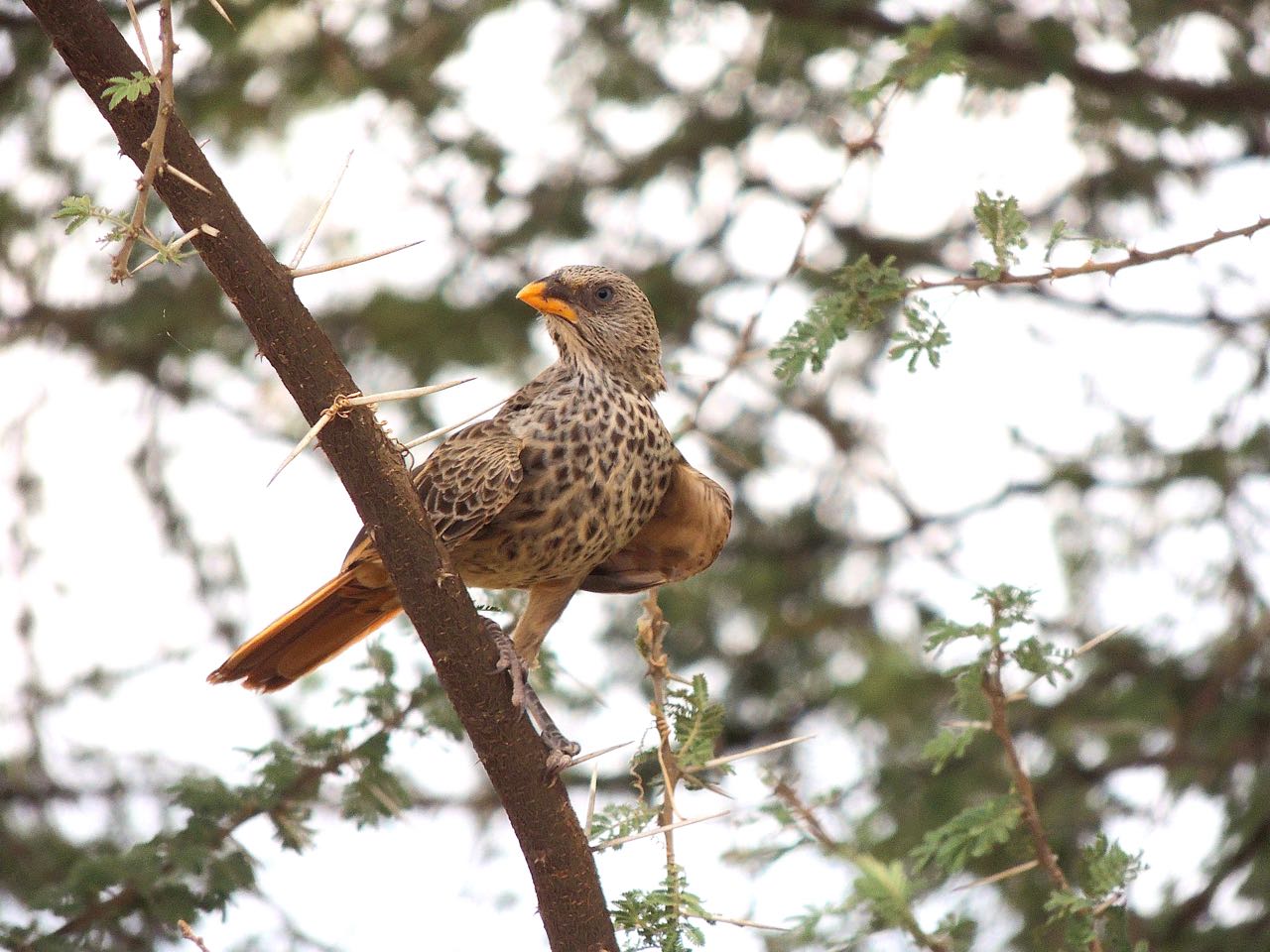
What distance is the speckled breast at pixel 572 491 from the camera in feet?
10.5

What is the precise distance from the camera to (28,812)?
15.0 ft

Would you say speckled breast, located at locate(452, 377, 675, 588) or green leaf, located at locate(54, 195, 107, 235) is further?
speckled breast, located at locate(452, 377, 675, 588)

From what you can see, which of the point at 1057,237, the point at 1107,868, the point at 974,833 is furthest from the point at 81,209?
the point at 1107,868

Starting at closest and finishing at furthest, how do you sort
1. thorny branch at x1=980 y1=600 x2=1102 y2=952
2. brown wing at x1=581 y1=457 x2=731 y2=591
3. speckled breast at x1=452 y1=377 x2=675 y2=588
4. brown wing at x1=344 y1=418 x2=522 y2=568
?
thorny branch at x1=980 y1=600 x2=1102 y2=952 < brown wing at x1=344 y1=418 x2=522 y2=568 < speckled breast at x1=452 y1=377 x2=675 y2=588 < brown wing at x1=581 y1=457 x2=731 y2=591

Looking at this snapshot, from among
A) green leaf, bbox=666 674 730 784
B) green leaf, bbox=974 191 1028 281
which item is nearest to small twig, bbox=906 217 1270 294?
green leaf, bbox=974 191 1028 281

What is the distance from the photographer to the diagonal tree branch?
7.11ft

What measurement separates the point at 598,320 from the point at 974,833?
Answer: 1.49 meters

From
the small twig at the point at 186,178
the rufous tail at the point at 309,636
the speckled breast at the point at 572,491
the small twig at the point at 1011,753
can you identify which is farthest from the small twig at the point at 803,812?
the small twig at the point at 186,178

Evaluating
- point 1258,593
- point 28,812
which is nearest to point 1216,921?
point 1258,593

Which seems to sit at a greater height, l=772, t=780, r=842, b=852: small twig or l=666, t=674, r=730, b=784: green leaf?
l=666, t=674, r=730, b=784: green leaf

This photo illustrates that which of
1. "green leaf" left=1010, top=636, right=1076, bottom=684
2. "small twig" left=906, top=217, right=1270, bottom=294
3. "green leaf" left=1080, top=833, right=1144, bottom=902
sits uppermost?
"small twig" left=906, top=217, right=1270, bottom=294

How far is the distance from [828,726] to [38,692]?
2560 millimetres

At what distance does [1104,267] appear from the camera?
253 centimetres

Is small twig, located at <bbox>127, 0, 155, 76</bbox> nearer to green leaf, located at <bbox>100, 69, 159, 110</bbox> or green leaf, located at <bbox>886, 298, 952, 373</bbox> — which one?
green leaf, located at <bbox>100, 69, 159, 110</bbox>
